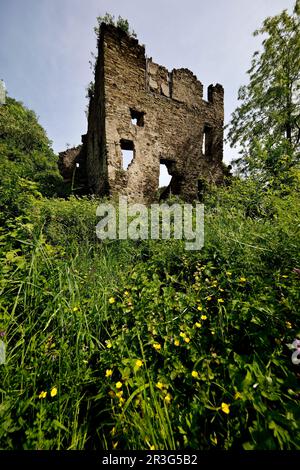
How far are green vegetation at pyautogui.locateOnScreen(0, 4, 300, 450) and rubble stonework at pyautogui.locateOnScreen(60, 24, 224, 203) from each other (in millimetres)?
5488

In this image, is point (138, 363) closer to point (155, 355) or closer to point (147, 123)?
point (155, 355)

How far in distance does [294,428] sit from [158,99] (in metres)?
9.81

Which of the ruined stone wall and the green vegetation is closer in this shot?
the green vegetation

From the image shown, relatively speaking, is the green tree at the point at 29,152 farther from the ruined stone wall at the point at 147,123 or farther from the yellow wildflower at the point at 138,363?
the yellow wildflower at the point at 138,363

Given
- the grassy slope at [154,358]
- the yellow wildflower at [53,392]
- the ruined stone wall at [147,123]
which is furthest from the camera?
the ruined stone wall at [147,123]

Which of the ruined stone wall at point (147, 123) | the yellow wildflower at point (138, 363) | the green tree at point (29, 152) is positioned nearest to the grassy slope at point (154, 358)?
the yellow wildflower at point (138, 363)

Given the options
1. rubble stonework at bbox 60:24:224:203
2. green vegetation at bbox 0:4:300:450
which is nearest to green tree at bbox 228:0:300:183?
rubble stonework at bbox 60:24:224:203

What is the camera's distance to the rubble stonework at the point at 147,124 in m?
6.88

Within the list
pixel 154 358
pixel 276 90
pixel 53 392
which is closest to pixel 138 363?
pixel 154 358

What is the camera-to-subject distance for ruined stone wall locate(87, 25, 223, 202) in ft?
22.5

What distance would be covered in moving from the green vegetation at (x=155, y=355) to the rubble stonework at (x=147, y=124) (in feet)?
18.0

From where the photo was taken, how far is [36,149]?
558 inches

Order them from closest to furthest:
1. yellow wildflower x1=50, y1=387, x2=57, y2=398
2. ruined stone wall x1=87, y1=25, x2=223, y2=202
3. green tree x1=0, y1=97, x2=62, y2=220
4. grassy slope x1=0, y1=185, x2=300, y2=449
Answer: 1. grassy slope x1=0, y1=185, x2=300, y2=449
2. yellow wildflower x1=50, y1=387, x2=57, y2=398
3. ruined stone wall x1=87, y1=25, x2=223, y2=202
4. green tree x1=0, y1=97, x2=62, y2=220

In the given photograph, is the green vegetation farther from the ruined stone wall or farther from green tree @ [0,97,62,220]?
green tree @ [0,97,62,220]
